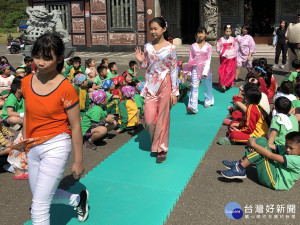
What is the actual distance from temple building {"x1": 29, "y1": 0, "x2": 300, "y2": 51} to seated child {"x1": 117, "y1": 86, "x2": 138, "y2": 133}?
43.0ft

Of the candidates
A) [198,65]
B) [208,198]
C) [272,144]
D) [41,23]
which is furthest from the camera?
[41,23]

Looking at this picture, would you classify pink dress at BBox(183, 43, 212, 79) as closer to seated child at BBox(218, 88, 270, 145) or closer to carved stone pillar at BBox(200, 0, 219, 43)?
seated child at BBox(218, 88, 270, 145)

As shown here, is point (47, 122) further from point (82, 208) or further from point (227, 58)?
point (227, 58)

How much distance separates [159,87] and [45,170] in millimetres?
2569

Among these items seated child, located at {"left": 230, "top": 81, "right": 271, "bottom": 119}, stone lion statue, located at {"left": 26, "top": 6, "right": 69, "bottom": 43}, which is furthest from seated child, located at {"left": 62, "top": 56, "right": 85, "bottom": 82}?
seated child, located at {"left": 230, "top": 81, "right": 271, "bottom": 119}

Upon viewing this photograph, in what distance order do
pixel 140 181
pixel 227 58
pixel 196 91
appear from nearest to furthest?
pixel 140 181, pixel 196 91, pixel 227 58

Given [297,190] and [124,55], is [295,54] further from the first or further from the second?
[124,55]

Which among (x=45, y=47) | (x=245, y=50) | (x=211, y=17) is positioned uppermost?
(x=211, y=17)

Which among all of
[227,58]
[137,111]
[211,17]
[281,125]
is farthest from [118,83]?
[211,17]

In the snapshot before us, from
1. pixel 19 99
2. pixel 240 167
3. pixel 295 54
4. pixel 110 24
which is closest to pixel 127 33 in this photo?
pixel 110 24

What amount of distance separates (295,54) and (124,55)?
9.93 meters

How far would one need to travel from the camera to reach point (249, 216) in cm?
365

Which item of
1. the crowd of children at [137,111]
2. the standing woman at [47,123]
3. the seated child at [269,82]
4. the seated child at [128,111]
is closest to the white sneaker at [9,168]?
the crowd of children at [137,111]

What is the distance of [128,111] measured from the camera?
6.53 m
